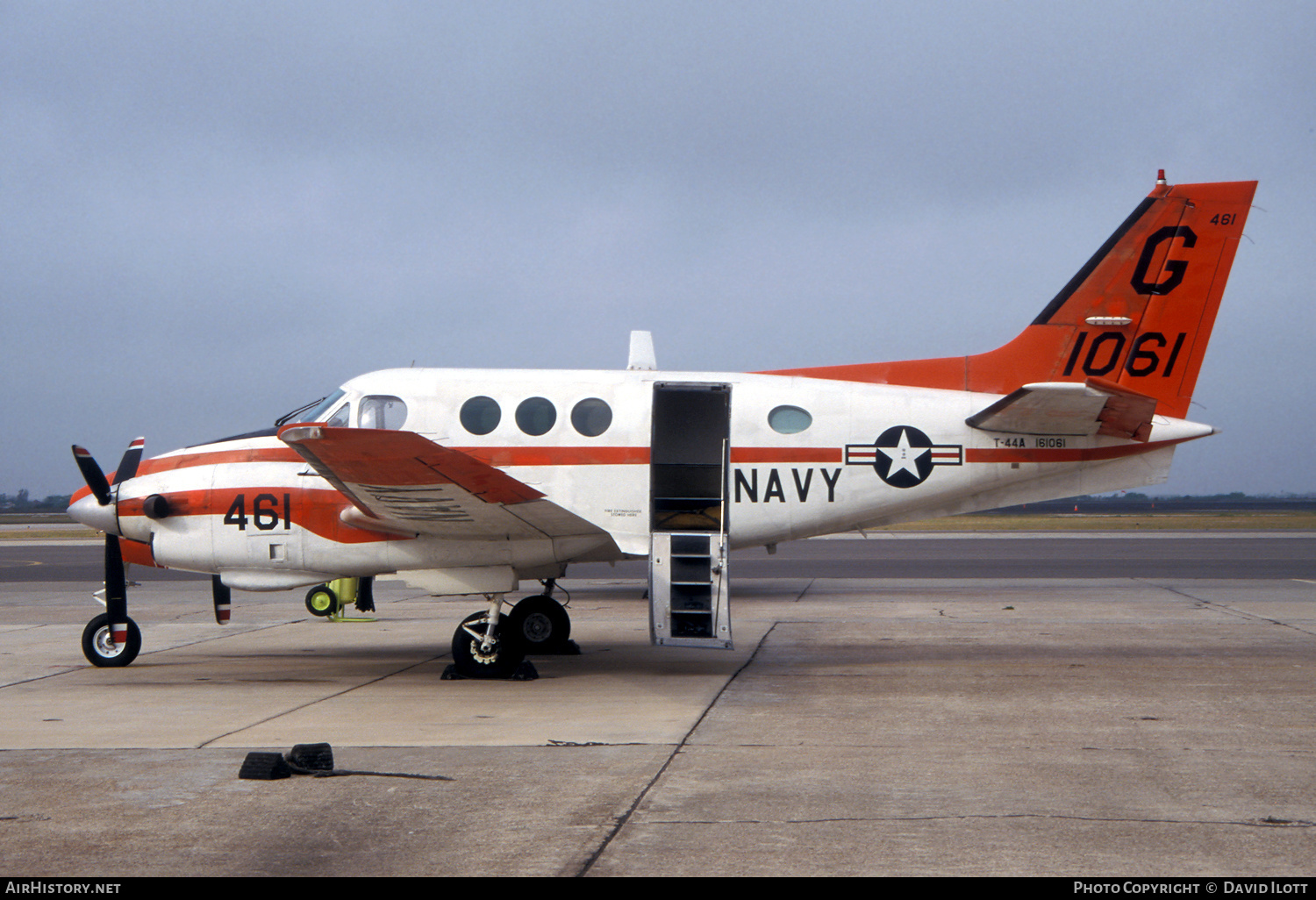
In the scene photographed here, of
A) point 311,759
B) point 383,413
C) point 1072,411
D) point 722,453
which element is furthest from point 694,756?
point 1072,411

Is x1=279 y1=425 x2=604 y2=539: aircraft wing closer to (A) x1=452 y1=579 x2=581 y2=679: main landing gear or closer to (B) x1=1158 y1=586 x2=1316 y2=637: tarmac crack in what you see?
(A) x1=452 y1=579 x2=581 y2=679: main landing gear

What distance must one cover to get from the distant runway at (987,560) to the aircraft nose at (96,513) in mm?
12741

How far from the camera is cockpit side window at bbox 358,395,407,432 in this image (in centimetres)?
1148

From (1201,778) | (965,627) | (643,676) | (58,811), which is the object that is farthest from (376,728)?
(965,627)

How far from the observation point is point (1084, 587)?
2128cm

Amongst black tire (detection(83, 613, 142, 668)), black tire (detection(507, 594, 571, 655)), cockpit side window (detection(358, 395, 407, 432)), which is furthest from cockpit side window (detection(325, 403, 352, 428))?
black tire (detection(83, 613, 142, 668))

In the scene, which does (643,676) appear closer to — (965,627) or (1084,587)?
(965,627)

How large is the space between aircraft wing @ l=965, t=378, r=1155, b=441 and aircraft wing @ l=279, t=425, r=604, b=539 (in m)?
4.71

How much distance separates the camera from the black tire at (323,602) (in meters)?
17.1

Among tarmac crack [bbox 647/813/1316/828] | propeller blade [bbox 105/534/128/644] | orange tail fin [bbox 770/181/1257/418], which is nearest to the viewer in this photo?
tarmac crack [bbox 647/813/1316/828]

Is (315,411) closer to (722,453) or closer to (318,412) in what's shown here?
(318,412)

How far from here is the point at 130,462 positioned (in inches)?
471

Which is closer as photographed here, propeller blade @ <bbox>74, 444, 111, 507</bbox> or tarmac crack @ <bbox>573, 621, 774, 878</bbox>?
→ tarmac crack @ <bbox>573, 621, 774, 878</bbox>

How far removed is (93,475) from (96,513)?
0.43 meters
